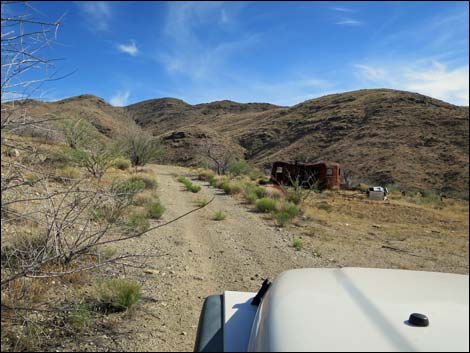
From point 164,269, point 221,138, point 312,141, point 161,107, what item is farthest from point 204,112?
point 164,269

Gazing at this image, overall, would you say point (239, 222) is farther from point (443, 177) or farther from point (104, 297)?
point (443, 177)

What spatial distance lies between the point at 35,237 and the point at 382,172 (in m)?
36.3

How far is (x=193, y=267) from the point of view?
645 centimetres

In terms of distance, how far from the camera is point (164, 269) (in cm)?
616

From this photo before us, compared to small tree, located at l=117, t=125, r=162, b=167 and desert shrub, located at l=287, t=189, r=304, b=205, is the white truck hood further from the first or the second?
small tree, located at l=117, t=125, r=162, b=167

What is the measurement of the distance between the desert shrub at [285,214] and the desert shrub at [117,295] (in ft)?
22.6

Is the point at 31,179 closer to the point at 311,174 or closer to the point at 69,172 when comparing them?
the point at 69,172

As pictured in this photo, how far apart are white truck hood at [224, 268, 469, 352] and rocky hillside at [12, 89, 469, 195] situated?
26095 millimetres

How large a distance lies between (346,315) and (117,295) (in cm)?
335

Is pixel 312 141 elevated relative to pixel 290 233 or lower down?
elevated

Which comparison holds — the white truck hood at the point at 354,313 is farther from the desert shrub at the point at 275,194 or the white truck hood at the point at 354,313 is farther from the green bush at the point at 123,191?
the desert shrub at the point at 275,194

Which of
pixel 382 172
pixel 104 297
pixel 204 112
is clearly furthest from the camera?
pixel 204 112

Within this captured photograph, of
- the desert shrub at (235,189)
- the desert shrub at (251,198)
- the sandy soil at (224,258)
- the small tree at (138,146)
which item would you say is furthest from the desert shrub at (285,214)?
the small tree at (138,146)

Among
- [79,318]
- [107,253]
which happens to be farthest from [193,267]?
[79,318]
